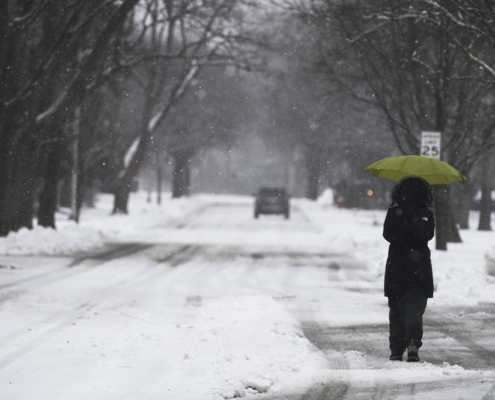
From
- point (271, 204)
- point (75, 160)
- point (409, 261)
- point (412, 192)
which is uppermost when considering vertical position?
point (75, 160)

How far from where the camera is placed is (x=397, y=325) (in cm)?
832

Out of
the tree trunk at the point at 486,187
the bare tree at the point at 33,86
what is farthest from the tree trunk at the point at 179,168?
the bare tree at the point at 33,86

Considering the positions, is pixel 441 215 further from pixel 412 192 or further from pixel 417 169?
pixel 412 192

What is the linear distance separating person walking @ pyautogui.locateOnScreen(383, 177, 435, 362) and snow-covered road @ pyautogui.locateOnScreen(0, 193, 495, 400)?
0.30 m

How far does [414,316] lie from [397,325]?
0.21 m

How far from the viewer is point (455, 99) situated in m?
24.1

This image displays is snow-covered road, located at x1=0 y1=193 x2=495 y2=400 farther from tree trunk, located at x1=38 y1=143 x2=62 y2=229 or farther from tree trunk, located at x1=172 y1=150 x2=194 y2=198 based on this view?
tree trunk, located at x1=172 y1=150 x2=194 y2=198

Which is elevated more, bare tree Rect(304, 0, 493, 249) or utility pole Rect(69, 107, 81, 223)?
bare tree Rect(304, 0, 493, 249)

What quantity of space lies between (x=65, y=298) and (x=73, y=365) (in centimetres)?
489

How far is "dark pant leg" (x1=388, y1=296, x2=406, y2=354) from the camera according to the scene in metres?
8.24

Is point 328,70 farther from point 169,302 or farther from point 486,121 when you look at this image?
point 169,302

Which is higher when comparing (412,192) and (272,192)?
(412,192)

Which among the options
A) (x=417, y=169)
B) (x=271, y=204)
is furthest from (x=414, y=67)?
(x=271, y=204)

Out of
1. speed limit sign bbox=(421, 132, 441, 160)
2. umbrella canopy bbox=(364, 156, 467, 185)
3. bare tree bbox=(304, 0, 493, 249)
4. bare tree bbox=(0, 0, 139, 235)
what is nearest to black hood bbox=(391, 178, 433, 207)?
umbrella canopy bbox=(364, 156, 467, 185)
